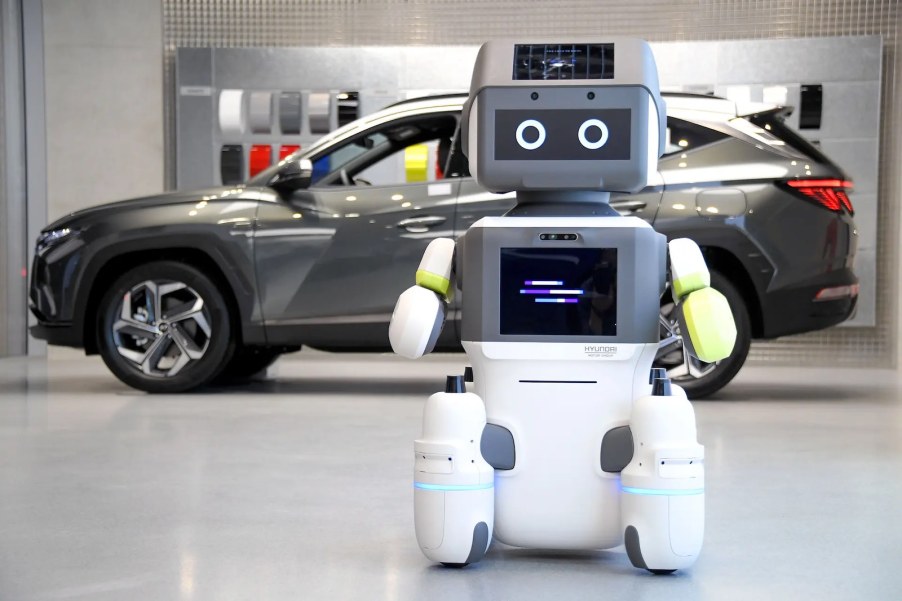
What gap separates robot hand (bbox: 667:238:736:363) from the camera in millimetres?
2363

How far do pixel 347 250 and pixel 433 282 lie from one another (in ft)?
9.95

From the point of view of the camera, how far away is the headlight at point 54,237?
5727mm

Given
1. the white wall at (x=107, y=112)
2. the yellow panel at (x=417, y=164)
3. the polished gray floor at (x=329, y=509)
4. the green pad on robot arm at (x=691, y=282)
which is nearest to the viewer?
the polished gray floor at (x=329, y=509)

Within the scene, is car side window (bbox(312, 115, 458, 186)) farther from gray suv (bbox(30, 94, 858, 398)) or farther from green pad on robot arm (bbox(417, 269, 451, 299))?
green pad on robot arm (bbox(417, 269, 451, 299))

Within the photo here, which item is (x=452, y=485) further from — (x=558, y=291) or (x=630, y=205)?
(x=630, y=205)

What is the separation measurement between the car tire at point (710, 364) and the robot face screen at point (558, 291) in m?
2.94

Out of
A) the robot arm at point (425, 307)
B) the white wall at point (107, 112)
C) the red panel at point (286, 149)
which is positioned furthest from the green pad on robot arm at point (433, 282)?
the white wall at point (107, 112)

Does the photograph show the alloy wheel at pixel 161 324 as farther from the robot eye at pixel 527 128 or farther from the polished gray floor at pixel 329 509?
the robot eye at pixel 527 128

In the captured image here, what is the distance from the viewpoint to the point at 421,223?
545 centimetres

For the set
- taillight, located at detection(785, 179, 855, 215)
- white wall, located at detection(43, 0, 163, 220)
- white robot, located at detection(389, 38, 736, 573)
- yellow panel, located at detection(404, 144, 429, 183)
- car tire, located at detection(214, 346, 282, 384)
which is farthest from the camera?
white wall, located at detection(43, 0, 163, 220)

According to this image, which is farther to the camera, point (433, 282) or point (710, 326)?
point (433, 282)

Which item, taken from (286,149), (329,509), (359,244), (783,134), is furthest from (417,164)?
(329,509)

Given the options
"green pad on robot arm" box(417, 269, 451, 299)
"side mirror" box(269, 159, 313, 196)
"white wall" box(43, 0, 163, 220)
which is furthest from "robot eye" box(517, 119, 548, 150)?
"white wall" box(43, 0, 163, 220)

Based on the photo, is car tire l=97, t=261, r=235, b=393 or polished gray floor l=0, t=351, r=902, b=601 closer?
polished gray floor l=0, t=351, r=902, b=601
